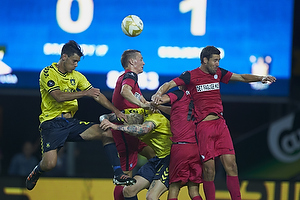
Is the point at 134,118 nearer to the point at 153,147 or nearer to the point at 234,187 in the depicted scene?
the point at 153,147

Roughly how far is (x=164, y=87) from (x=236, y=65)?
335 cm

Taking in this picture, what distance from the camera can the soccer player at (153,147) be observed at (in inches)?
253

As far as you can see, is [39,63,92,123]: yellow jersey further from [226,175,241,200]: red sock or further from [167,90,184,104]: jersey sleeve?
[226,175,241,200]: red sock

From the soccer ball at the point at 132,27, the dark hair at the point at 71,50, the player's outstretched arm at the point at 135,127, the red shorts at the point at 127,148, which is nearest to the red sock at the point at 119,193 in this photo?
the red shorts at the point at 127,148

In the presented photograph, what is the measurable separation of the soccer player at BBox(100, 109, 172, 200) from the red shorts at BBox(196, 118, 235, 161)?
37 cm

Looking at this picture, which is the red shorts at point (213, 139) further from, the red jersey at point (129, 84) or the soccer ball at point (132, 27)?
the soccer ball at point (132, 27)

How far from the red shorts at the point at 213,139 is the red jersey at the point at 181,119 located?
9 centimetres

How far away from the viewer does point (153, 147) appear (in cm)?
665

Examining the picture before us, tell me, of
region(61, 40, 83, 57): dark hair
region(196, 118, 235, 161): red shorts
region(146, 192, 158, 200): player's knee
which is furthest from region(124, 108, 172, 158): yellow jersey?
region(61, 40, 83, 57): dark hair

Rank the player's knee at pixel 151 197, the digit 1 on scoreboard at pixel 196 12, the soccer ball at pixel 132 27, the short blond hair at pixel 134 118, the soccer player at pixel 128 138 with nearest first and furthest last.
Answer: the player's knee at pixel 151 197 < the short blond hair at pixel 134 118 < the soccer player at pixel 128 138 < the soccer ball at pixel 132 27 < the digit 1 on scoreboard at pixel 196 12

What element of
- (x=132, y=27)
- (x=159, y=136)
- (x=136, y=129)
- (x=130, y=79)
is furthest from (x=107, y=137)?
(x=132, y=27)

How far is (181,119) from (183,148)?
0.33 m

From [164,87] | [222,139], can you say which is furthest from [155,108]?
[222,139]

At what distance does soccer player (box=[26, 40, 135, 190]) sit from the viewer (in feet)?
21.7
